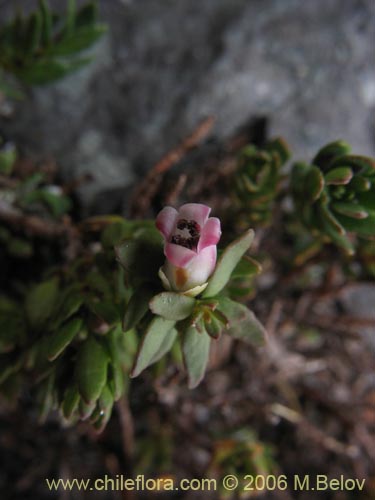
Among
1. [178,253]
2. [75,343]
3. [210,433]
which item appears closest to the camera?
[178,253]

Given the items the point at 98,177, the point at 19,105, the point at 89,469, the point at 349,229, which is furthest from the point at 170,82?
the point at 89,469

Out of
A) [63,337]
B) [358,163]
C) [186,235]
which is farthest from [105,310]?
[358,163]

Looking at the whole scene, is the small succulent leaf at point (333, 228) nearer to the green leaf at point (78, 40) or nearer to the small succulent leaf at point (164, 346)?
the small succulent leaf at point (164, 346)

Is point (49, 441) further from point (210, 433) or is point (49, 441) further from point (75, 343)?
point (75, 343)

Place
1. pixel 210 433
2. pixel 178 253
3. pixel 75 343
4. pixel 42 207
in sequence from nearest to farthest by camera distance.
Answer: pixel 178 253 < pixel 75 343 < pixel 42 207 < pixel 210 433

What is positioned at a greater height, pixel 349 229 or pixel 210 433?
pixel 349 229

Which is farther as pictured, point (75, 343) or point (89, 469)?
point (89, 469)

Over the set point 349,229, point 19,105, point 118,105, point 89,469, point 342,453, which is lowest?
point 342,453

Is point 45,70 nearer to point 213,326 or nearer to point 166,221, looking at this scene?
point 166,221
